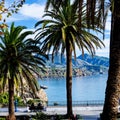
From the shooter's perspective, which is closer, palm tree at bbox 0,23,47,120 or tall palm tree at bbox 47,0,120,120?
tall palm tree at bbox 47,0,120,120

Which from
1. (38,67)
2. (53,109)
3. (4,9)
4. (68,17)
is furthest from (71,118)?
(4,9)

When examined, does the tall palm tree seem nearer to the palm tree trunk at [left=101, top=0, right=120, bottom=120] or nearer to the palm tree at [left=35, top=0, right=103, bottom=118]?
the palm tree trunk at [left=101, top=0, right=120, bottom=120]

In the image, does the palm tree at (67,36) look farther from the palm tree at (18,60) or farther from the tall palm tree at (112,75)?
the tall palm tree at (112,75)

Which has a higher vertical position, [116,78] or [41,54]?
[41,54]

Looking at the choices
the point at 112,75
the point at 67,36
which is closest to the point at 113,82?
the point at 112,75

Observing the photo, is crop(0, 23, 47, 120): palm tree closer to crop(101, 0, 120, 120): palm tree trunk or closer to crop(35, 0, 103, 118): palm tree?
crop(35, 0, 103, 118): palm tree

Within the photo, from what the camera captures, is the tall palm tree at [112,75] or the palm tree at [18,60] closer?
the tall palm tree at [112,75]

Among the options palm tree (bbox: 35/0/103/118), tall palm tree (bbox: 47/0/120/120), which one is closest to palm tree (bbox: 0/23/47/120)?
palm tree (bbox: 35/0/103/118)

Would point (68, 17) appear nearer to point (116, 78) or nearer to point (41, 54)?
point (41, 54)

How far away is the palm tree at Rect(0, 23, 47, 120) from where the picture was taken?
31.8m

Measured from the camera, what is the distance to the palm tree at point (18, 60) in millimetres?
31844

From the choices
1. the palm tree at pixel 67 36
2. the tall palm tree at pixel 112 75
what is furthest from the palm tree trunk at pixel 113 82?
the palm tree at pixel 67 36

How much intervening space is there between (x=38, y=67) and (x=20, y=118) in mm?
5415

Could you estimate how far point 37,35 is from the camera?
31734mm
